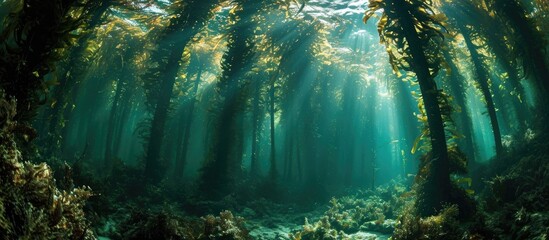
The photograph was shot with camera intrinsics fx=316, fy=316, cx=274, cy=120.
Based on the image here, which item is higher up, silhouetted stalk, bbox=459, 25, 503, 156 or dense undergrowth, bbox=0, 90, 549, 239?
silhouetted stalk, bbox=459, 25, 503, 156

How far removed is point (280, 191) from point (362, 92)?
13340mm

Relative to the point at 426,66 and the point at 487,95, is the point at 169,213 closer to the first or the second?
the point at 426,66

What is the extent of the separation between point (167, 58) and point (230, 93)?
9.49ft

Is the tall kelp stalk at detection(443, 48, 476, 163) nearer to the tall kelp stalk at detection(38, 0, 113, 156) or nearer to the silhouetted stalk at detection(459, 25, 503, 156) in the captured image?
the silhouetted stalk at detection(459, 25, 503, 156)

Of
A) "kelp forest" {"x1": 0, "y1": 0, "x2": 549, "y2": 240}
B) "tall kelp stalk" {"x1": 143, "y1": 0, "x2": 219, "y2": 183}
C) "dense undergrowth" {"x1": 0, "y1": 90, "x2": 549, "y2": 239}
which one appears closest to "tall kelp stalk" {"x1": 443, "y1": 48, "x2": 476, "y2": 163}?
"kelp forest" {"x1": 0, "y1": 0, "x2": 549, "y2": 240}

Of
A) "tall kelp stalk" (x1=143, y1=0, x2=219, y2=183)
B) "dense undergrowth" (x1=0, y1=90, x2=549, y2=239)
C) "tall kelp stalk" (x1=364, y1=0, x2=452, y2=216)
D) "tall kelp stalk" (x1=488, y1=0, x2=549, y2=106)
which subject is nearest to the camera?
"dense undergrowth" (x1=0, y1=90, x2=549, y2=239)

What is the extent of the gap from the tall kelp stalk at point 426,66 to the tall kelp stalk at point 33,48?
6.31 meters

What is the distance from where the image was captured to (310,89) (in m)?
21.2

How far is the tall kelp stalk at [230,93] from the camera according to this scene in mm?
12438

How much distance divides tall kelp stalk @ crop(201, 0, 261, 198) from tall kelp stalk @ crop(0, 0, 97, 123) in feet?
28.3

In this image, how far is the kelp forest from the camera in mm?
3969

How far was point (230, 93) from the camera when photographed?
506 inches

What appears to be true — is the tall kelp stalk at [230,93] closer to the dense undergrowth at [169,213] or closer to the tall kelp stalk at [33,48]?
the dense undergrowth at [169,213]

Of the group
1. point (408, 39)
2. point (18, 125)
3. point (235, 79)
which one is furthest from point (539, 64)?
point (18, 125)
